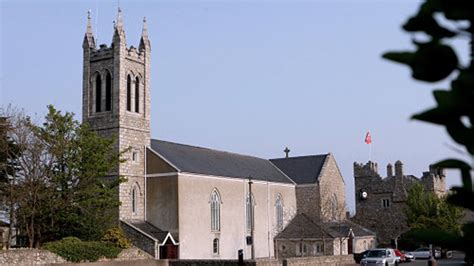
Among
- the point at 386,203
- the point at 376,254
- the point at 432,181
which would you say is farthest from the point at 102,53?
the point at 432,181

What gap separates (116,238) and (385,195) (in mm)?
38496

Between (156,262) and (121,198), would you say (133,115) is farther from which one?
(156,262)

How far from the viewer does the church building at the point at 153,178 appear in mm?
45969

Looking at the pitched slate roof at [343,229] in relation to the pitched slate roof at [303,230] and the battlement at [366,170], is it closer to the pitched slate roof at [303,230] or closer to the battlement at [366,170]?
the pitched slate roof at [303,230]

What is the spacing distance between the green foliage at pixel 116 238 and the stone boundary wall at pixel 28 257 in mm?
5145

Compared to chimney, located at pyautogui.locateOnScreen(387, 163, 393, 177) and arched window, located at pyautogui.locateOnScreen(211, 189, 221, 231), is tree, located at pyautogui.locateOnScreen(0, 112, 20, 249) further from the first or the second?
chimney, located at pyautogui.locateOnScreen(387, 163, 393, 177)

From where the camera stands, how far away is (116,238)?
4038 cm

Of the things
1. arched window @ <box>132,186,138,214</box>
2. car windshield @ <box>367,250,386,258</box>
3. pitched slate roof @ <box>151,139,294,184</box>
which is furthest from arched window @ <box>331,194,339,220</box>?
arched window @ <box>132,186,138,214</box>

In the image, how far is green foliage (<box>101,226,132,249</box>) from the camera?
132 feet

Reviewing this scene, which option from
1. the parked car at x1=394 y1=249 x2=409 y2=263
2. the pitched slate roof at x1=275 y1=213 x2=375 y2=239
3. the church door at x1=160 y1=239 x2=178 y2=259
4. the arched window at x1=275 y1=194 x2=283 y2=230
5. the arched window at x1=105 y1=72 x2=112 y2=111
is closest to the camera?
the church door at x1=160 y1=239 x2=178 y2=259

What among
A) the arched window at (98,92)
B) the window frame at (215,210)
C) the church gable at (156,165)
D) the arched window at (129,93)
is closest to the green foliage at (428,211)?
the window frame at (215,210)

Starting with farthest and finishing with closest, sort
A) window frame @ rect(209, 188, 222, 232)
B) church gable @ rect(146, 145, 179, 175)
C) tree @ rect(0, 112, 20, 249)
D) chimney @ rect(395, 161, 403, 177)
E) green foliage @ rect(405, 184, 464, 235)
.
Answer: chimney @ rect(395, 161, 403, 177), green foliage @ rect(405, 184, 464, 235), window frame @ rect(209, 188, 222, 232), church gable @ rect(146, 145, 179, 175), tree @ rect(0, 112, 20, 249)

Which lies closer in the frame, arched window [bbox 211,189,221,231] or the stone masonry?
arched window [bbox 211,189,221,231]

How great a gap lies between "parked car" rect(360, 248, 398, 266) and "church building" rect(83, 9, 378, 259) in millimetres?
8212
